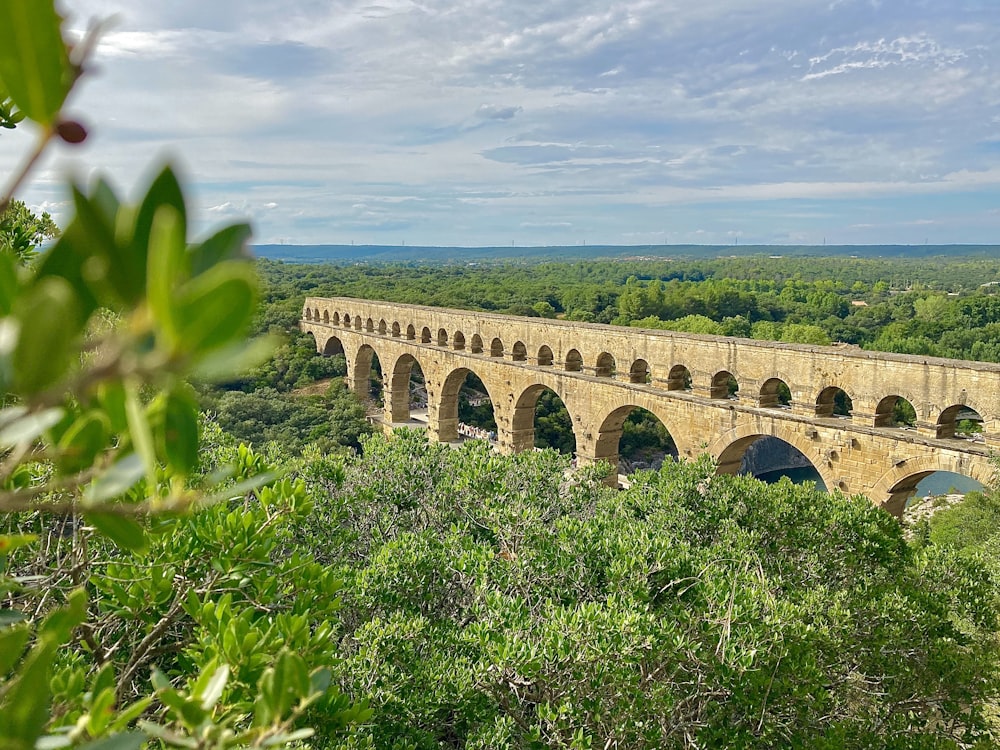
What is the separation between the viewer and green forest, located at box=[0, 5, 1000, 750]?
0.69m

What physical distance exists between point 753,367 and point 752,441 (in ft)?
4.71

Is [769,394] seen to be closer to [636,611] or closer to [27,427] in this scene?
[636,611]

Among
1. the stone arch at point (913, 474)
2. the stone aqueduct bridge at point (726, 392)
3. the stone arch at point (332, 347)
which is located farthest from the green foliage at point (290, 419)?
the stone arch at point (913, 474)

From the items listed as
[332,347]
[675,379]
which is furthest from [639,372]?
[332,347]

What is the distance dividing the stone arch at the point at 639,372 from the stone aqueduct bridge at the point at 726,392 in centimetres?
3

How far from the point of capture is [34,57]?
0.67 meters

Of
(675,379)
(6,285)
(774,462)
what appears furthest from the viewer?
(774,462)

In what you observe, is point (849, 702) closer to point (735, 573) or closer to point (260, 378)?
point (735, 573)

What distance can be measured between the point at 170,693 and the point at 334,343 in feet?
101

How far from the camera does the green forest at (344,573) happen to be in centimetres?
69

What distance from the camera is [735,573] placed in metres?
5.65

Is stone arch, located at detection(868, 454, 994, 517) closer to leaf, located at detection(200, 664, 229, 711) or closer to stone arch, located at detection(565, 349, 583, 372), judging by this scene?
stone arch, located at detection(565, 349, 583, 372)

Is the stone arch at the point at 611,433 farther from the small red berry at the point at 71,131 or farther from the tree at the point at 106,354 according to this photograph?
the small red berry at the point at 71,131

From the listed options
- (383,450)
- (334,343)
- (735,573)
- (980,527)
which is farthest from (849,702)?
(334,343)
